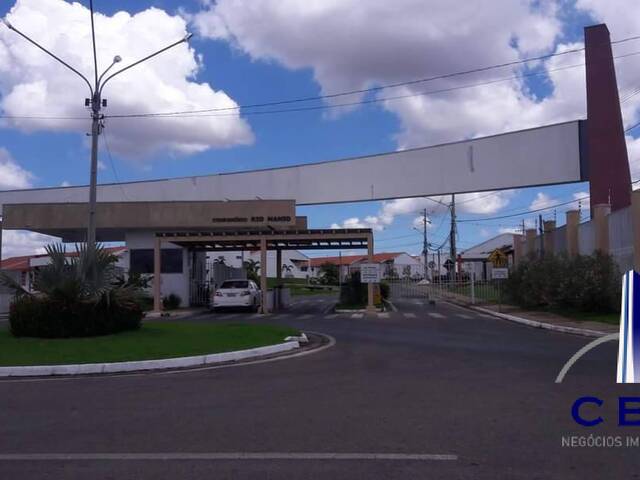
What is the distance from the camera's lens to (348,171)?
41.7 m

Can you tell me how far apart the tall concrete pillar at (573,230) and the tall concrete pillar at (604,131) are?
46.1 inches

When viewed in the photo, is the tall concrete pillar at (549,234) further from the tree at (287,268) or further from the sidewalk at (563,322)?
the tree at (287,268)

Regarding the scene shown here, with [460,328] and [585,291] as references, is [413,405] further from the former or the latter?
[585,291]

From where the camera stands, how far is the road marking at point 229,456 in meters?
6.39

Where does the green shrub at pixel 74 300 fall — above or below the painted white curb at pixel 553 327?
above

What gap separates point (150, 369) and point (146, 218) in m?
21.5

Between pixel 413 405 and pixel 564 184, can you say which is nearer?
pixel 413 405

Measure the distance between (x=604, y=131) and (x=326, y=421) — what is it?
90.7 feet

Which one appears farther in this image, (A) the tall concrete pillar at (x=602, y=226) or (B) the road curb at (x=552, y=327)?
(A) the tall concrete pillar at (x=602, y=226)

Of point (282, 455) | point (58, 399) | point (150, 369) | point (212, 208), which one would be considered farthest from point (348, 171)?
point (282, 455)

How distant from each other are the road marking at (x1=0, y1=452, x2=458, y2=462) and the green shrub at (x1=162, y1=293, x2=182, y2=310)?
27375mm

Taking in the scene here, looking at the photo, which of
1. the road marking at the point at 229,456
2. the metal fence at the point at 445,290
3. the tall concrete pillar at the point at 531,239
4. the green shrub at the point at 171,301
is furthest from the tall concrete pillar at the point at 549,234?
the road marking at the point at 229,456

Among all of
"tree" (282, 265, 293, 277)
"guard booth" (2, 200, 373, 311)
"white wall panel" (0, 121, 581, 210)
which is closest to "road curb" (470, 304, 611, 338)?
"guard booth" (2, 200, 373, 311)

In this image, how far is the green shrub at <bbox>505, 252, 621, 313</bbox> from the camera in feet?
81.3
